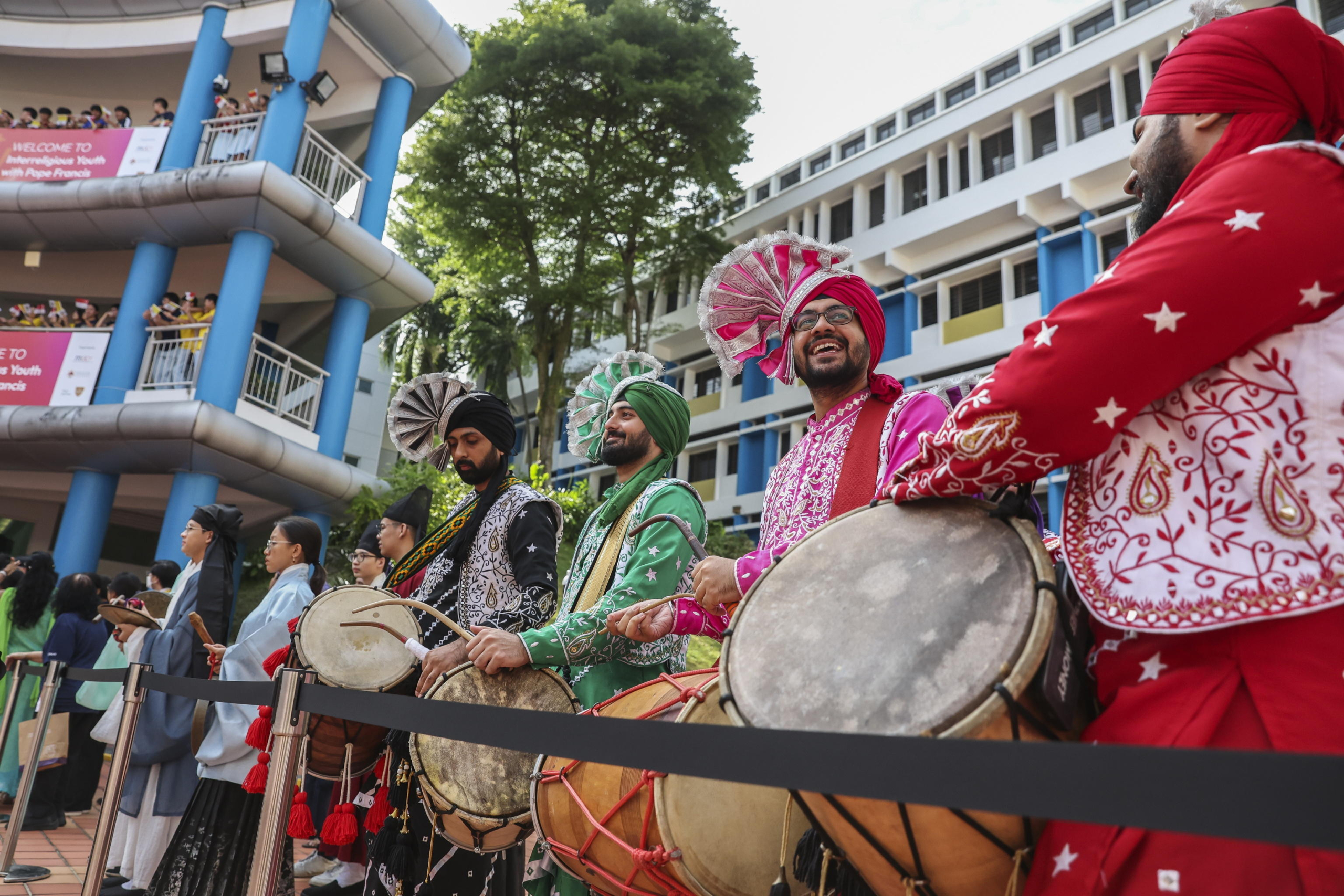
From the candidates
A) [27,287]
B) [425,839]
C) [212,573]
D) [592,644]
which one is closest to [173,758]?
[212,573]

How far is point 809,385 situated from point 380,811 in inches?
82.4

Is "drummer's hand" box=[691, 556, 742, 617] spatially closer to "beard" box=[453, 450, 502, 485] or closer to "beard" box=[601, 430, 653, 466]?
"beard" box=[601, 430, 653, 466]

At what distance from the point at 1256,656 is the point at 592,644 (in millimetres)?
1902

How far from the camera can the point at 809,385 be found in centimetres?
262

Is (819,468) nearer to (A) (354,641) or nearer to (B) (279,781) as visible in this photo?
(B) (279,781)

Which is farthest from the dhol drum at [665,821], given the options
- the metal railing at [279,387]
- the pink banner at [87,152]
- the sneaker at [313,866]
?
the pink banner at [87,152]

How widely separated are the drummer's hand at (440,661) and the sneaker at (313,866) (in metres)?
3.40

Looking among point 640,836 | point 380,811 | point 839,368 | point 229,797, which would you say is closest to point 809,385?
point 839,368

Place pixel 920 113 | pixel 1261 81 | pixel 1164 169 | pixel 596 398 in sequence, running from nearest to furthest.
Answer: pixel 1261 81
pixel 1164 169
pixel 596 398
pixel 920 113

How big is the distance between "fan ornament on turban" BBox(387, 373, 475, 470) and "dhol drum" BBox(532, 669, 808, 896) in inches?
88.0

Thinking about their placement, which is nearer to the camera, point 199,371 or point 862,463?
point 862,463

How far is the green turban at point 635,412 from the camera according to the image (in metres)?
3.31

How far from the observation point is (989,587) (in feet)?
4.09

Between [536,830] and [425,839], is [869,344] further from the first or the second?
[425,839]
